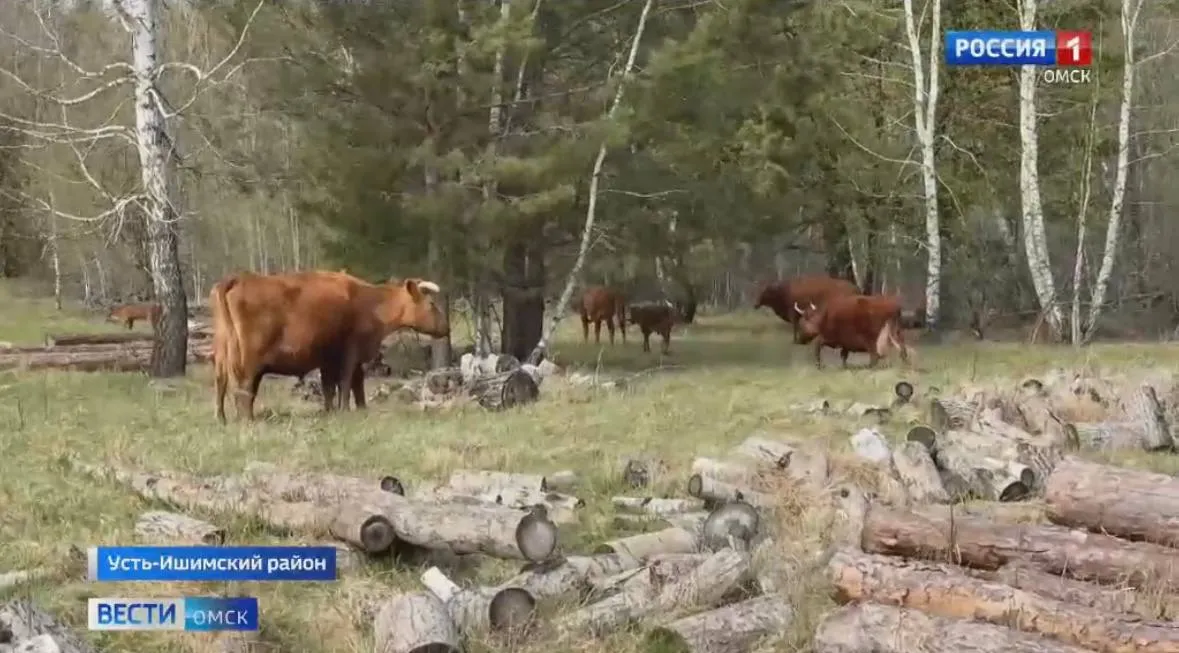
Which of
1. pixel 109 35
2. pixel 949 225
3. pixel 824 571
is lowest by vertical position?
pixel 824 571

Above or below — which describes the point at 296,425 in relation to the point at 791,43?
below

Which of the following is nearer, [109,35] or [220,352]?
[220,352]

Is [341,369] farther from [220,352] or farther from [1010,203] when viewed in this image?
[1010,203]

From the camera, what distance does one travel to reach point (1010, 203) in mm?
27203

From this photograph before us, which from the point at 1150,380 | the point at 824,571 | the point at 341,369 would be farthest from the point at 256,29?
the point at 824,571

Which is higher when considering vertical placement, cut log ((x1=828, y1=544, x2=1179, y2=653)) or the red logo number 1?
the red logo number 1

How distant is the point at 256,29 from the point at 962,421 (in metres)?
10.6

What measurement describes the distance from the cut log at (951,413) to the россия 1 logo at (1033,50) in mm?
11295

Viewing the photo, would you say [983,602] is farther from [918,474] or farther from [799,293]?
[799,293]

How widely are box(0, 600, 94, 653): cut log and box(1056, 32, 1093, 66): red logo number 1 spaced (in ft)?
68.8

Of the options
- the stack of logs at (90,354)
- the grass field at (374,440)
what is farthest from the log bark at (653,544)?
the stack of logs at (90,354)

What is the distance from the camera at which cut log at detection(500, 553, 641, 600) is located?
6184 mm

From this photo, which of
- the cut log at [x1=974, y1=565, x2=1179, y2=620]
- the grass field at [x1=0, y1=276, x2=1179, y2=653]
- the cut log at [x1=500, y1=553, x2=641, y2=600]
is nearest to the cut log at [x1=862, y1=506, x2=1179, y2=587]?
the cut log at [x1=974, y1=565, x2=1179, y2=620]

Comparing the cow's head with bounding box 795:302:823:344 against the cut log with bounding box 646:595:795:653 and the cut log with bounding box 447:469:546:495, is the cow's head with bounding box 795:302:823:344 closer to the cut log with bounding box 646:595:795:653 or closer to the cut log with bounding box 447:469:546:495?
the cut log with bounding box 447:469:546:495
